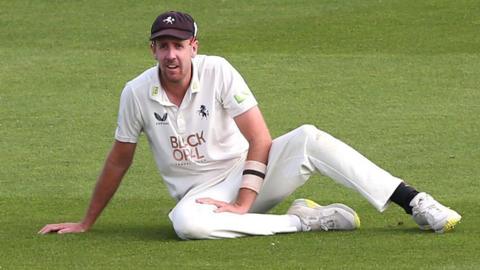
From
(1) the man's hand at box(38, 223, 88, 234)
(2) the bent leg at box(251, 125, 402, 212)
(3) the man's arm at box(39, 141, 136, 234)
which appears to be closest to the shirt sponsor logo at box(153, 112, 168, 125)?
(3) the man's arm at box(39, 141, 136, 234)

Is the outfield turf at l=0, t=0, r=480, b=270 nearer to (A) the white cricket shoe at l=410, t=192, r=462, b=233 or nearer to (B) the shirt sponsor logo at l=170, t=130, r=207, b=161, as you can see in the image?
(A) the white cricket shoe at l=410, t=192, r=462, b=233

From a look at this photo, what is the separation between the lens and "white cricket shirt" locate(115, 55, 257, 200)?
837cm

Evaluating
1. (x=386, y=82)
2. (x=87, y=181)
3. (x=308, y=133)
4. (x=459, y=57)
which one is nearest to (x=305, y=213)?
(x=308, y=133)

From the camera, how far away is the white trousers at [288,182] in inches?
321

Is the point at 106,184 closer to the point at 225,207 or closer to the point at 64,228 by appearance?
the point at 64,228

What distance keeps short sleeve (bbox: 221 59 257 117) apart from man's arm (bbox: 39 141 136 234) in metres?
0.59

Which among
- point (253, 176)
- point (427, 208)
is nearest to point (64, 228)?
point (253, 176)

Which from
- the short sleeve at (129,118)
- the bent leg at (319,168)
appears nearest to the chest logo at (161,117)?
the short sleeve at (129,118)

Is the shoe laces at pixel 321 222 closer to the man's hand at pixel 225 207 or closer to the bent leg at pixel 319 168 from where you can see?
the bent leg at pixel 319 168

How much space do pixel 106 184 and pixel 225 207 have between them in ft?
2.38

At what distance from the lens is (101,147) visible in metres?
11.6

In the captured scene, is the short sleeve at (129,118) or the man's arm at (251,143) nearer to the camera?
the man's arm at (251,143)

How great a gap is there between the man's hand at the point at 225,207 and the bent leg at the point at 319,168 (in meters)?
0.25

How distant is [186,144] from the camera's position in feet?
27.6
